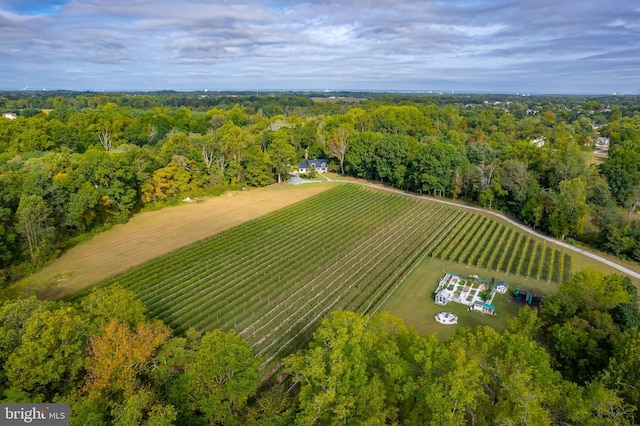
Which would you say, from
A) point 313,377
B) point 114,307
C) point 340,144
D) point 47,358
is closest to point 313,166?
point 340,144

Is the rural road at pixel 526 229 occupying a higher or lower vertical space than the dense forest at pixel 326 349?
lower

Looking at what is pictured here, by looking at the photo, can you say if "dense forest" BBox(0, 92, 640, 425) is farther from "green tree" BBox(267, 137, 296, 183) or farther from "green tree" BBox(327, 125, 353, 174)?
"green tree" BBox(327, 125, 353, 174)

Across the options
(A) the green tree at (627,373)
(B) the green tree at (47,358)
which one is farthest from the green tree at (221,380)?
(A) the green tree at (627,373)

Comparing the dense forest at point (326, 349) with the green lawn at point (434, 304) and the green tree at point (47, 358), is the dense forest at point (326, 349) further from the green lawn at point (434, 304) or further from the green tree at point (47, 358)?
the green lawn at point (434, 304)

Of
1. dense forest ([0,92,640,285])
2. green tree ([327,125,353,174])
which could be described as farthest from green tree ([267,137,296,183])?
green tree ([327,125,353,174])

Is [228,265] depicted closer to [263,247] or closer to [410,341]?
[263,247]

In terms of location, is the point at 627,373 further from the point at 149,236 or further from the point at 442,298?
the point at 149,236
